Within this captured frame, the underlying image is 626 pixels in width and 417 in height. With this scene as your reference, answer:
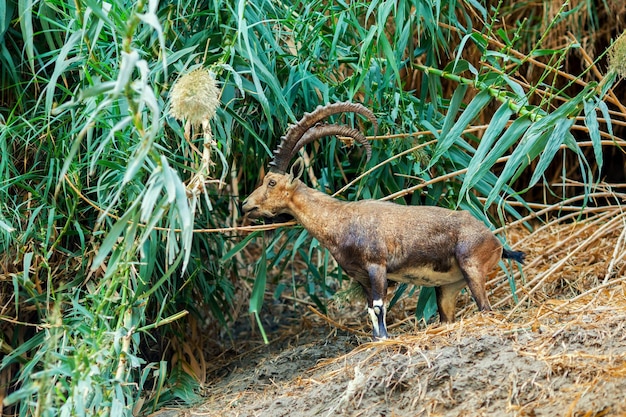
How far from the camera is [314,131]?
493 centimetres

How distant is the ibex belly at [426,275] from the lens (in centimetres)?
498

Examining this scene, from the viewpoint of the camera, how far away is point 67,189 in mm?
5047

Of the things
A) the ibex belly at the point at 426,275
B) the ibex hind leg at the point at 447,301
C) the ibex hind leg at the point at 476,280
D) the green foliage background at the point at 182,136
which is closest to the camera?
the green foliage background at the point at 182,136

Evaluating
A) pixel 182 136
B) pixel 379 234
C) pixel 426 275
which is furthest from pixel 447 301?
pixel 182 136

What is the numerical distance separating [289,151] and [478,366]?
1.66 metres

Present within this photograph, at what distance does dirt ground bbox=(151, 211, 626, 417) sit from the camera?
371 centimetres

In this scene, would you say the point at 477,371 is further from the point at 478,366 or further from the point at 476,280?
the point at 476,280

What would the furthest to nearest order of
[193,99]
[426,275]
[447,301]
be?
[447,301]
[426,275]
[193,99]

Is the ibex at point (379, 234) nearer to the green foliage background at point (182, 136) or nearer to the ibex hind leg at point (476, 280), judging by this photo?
the ibex hind leg at point (476, 280)

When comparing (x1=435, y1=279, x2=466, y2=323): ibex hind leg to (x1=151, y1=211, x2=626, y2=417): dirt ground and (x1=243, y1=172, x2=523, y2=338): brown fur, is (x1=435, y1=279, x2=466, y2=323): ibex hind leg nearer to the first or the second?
(x1=243, y1=172, x2=523, y2=338): brown fur

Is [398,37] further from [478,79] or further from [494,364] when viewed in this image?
[494,364]

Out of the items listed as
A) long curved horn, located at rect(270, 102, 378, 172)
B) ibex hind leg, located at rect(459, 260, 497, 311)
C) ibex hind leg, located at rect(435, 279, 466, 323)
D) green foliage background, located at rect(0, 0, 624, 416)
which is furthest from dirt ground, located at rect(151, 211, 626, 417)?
long curved horn, located at rect(270, 102, 378, 172)

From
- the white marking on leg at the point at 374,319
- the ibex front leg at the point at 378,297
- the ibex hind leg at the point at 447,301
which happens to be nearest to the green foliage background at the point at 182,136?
the ibex hind leg at the point at 447,301

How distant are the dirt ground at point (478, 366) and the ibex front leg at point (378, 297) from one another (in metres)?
0.21
